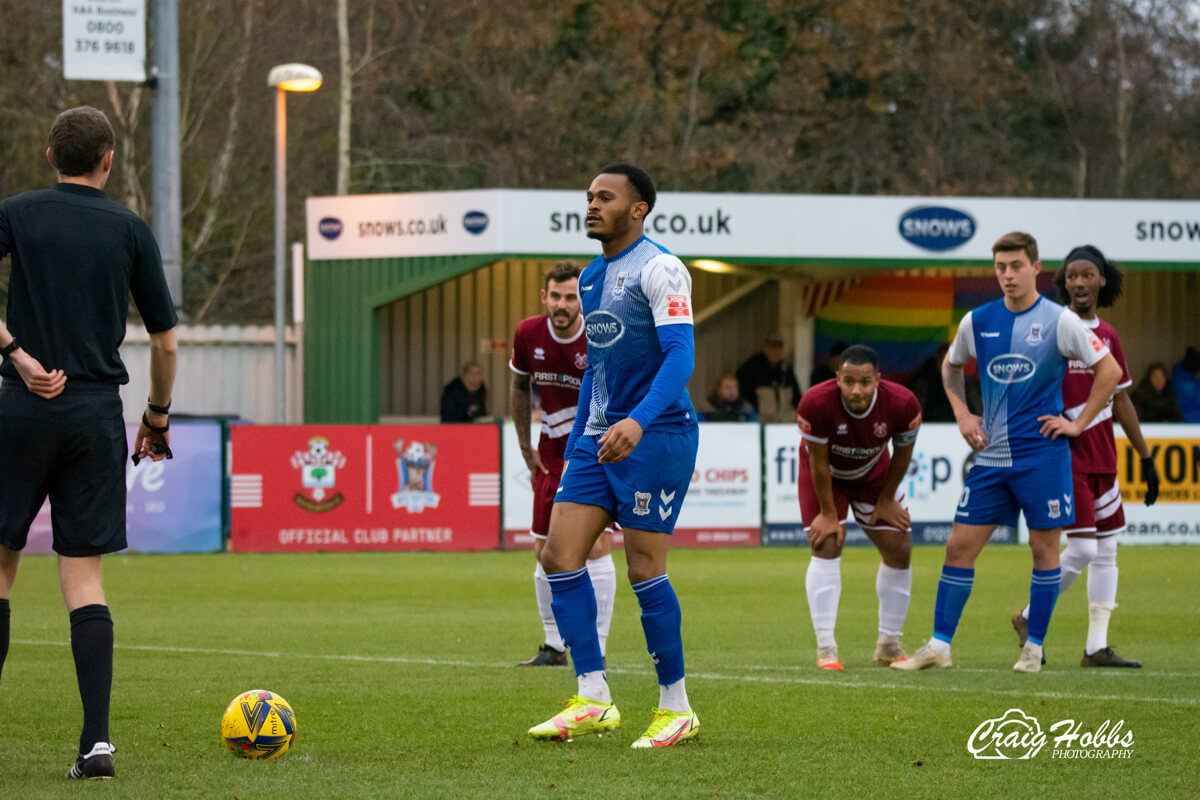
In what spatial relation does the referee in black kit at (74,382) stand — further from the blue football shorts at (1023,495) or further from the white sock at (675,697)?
the blue football shorts at (1023,495)

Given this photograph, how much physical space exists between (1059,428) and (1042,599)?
1098mm

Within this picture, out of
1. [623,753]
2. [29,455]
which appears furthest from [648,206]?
[29,455]

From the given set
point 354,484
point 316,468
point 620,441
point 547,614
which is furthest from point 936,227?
point 620,441

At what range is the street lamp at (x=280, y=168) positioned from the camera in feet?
70.6

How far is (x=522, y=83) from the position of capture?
38.4 metres

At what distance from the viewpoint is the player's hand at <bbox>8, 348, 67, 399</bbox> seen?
5391mm

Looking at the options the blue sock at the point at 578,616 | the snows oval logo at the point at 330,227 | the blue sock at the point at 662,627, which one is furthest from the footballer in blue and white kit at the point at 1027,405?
the snows oval logo at the point at 330,227

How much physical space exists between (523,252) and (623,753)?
17050 mm

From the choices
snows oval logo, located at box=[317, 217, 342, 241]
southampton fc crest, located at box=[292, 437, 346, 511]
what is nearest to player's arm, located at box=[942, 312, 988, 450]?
southampton fc crest, located at box=[292, 437, 346, 511]

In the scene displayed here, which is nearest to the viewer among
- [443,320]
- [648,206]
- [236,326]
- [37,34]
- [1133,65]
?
[648,206]

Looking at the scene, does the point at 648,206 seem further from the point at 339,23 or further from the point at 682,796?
the point at 339,23

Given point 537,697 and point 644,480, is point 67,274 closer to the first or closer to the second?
point 644,480

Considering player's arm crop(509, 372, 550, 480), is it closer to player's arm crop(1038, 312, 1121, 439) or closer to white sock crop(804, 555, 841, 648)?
white sock crop(804, 555, 841, 648)

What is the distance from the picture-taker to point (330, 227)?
2377 cm
